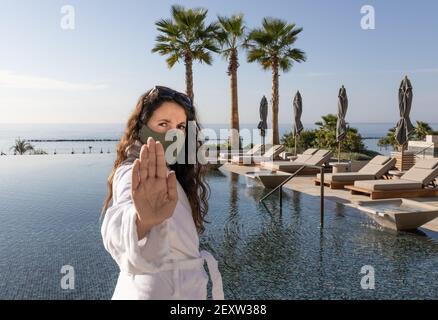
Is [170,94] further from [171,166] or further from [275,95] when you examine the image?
[275,95]

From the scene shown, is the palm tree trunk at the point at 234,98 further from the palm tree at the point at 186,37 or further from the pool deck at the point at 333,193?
the pool deck at the point at 333,193

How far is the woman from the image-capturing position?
105 cm

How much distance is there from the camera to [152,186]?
1040mm

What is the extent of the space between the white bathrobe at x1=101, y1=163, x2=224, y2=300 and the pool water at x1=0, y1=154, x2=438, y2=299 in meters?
3.26

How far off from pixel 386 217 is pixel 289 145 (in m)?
17.7

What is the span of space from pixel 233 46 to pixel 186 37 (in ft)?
9.71

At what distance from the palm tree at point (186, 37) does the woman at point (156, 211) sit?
20.2 metres

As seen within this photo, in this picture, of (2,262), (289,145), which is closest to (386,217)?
(2,262)

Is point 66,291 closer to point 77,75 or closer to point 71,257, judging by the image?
point 71,257

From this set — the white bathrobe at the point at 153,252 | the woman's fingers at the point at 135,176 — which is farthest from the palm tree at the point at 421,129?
the woman's fingers at the point at 135,176

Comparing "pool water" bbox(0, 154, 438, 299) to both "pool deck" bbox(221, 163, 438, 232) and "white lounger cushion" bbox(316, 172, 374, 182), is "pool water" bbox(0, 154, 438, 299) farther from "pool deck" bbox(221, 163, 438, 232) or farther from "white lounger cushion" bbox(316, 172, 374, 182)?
"white lounger cushion" bbox(316, 172, 374, 182)

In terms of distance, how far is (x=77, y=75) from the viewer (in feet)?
44.5

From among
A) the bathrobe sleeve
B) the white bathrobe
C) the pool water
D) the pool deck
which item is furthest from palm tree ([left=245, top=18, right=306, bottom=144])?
the bathrobe sleeve

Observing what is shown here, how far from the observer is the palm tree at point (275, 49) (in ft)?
74.7
